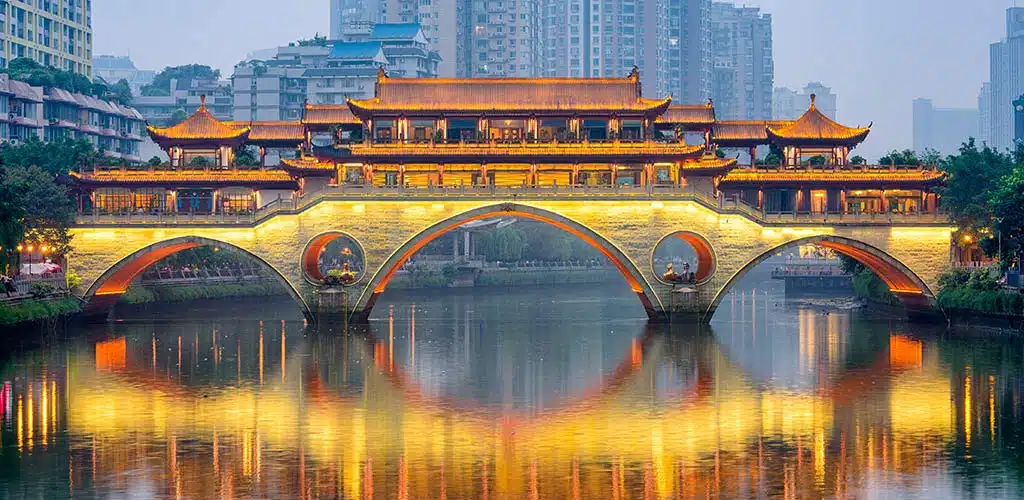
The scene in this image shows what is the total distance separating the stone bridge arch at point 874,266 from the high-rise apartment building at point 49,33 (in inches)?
2764

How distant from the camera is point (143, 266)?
244 feet

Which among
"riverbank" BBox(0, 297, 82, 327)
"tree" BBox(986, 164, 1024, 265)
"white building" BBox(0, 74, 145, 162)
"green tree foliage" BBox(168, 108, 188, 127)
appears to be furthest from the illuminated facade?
"green tree foliage" BBox(168, 108, 188, 127)

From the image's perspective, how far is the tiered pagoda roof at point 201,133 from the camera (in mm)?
75812

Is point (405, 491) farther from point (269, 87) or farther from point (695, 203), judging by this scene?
point (269, 87)

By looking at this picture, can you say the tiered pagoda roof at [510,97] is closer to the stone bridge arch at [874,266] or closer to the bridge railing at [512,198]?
the bridge railing at [512,198]

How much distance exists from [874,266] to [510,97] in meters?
19.6

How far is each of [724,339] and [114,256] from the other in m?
28.6

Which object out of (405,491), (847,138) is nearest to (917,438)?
(405,491)

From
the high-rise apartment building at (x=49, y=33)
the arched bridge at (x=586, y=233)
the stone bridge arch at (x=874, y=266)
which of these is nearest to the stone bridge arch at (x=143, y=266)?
the arched bridge at (x=586, y=233)

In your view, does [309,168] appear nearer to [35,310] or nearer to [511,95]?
[511,95]

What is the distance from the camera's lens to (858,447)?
36.3 meters

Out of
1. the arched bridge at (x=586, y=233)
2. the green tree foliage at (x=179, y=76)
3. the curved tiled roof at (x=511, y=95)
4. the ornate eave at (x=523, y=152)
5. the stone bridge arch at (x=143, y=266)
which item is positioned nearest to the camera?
the arched bridge at (x=586, y=233)

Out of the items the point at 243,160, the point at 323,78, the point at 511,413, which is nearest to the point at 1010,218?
the point at 511,413

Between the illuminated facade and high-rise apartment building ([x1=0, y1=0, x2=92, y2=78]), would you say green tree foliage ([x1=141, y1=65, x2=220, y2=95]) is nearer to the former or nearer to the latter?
high-rise apartment building ([x1=0, y1=0, x2=92, y2=78])
